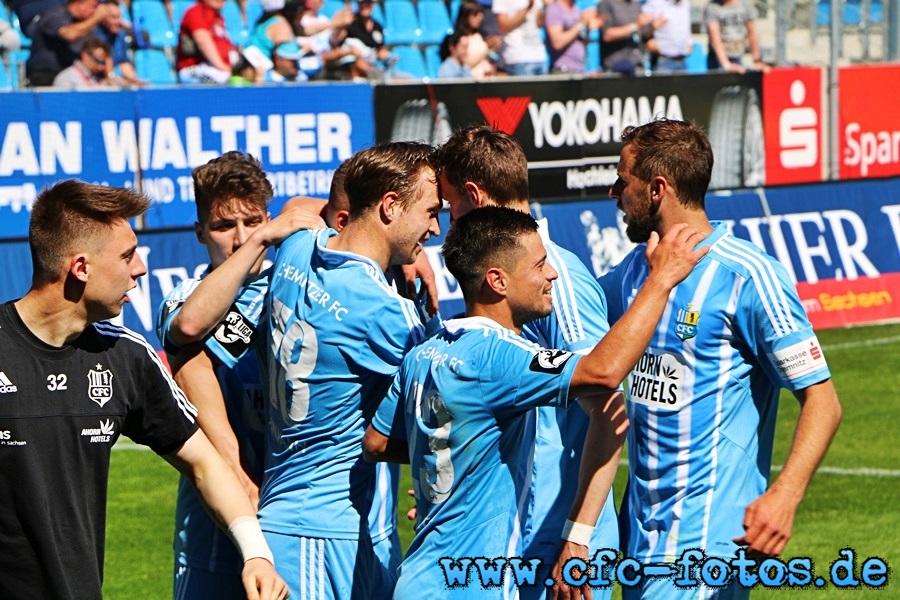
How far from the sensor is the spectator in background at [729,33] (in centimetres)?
2044

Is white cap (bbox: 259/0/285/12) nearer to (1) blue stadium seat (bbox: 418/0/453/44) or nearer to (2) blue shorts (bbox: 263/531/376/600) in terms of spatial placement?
(1) blue stadium seat (bbox: 418/0/453/44)

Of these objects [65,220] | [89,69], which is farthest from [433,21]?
[65,220]

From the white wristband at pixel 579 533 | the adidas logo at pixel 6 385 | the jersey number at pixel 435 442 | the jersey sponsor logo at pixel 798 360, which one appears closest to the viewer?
the adidas logo at pixel 6 385

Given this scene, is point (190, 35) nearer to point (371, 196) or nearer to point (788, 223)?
point (788, 223)

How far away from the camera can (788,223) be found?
54.4ft

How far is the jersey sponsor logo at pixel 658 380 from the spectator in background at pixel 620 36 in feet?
48.9

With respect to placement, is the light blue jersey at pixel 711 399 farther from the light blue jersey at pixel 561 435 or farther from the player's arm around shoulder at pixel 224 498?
the player's arm around shoulder at pixel 224 498

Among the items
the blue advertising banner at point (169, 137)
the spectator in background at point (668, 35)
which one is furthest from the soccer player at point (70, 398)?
the spectator in background at point (668, 35)

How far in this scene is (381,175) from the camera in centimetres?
466

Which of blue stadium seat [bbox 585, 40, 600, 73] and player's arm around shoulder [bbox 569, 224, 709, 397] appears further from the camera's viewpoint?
blue stadium seat [bbox 585, 40, 600, 73]

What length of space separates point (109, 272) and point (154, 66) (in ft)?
45.1

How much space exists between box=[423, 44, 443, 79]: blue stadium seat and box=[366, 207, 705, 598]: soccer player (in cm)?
1528

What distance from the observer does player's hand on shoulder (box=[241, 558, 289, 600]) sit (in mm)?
4047

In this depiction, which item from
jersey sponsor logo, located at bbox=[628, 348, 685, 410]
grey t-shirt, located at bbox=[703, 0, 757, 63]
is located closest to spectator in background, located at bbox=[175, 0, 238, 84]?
grey t-shirt, located at bbox=[703, 0, 757, 63]
